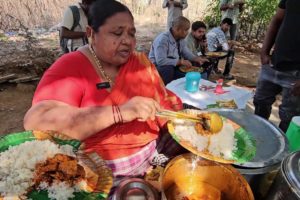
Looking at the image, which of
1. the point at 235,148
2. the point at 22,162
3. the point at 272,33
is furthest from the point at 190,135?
the point at 272,33

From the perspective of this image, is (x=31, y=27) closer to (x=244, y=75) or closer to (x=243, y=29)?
(x=244, y=75)

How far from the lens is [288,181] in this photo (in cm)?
119

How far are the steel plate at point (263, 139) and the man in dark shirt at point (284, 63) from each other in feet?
3.36

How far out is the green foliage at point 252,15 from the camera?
8.39 m

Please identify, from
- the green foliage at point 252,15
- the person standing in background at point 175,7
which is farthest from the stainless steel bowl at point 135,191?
the green foliage at point 252,15

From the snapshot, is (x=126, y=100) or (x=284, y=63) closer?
(x=126, y=100)

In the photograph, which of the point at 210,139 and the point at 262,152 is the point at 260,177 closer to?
the point at 262,152

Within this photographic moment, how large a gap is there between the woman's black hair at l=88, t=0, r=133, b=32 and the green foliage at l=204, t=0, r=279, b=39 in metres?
7.46

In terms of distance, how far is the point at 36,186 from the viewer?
1.05m

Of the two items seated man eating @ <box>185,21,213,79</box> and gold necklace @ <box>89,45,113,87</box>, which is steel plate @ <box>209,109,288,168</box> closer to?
gold necklace @ <box>89,45,113,87</box>

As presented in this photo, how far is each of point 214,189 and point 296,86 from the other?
1744 mm

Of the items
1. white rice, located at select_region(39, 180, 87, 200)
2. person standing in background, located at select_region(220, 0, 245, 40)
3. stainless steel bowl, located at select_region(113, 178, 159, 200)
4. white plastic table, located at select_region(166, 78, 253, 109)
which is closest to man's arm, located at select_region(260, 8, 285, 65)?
white plastic table, located at select_region(166, 78, 253, 109)

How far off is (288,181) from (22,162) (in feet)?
3.89

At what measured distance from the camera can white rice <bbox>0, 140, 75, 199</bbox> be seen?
3.34 feet
